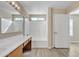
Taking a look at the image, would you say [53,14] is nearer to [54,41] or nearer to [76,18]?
[54,41]

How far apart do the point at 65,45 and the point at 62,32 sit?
2.07ft

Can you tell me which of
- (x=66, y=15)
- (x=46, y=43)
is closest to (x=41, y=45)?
(x=46, y=43)

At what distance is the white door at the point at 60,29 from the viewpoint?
6883 mm

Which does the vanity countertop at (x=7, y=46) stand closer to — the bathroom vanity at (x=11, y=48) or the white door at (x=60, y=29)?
the bathroom vanity at (x=11, y=48)

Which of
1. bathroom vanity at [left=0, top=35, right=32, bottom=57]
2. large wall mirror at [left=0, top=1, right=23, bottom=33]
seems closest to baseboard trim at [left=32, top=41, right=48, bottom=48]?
large wall mirror at [left=0, top=1, right=23, bottom=33]

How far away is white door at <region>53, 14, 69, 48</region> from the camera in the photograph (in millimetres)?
6883

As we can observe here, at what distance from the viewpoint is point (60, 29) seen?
6902 mm

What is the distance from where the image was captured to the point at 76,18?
29.4ft

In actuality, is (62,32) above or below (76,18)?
below

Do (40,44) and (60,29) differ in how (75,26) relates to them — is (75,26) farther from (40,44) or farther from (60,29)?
(40,44)

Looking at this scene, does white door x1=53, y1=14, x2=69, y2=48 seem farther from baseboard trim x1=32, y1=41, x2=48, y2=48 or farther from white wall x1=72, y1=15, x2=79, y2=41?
white wall x1=72, y1=15, x2=79, y2=41

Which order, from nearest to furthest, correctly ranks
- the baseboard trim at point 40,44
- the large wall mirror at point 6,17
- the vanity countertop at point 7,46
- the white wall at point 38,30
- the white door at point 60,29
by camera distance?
the vanity countertop at point 7,46
the large wall mirror at point 6,17
the white door at point 60,29
the baseboard trim at point 40,44
the white wall at point 38,30

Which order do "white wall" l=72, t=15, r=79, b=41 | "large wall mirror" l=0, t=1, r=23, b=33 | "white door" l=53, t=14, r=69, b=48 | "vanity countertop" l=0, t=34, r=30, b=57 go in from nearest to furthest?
"vanity countertop" l=0, t=34, r=30, b=57 → "large wall mirror" l=0, t=1, r=23, b=33 → "white door" l=53, t=14, r=69, b=48 → "white wall" l=72, t=15, r=79, b=41

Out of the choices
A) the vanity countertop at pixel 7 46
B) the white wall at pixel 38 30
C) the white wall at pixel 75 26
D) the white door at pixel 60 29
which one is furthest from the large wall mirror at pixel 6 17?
the white wall at pixel 75 26
